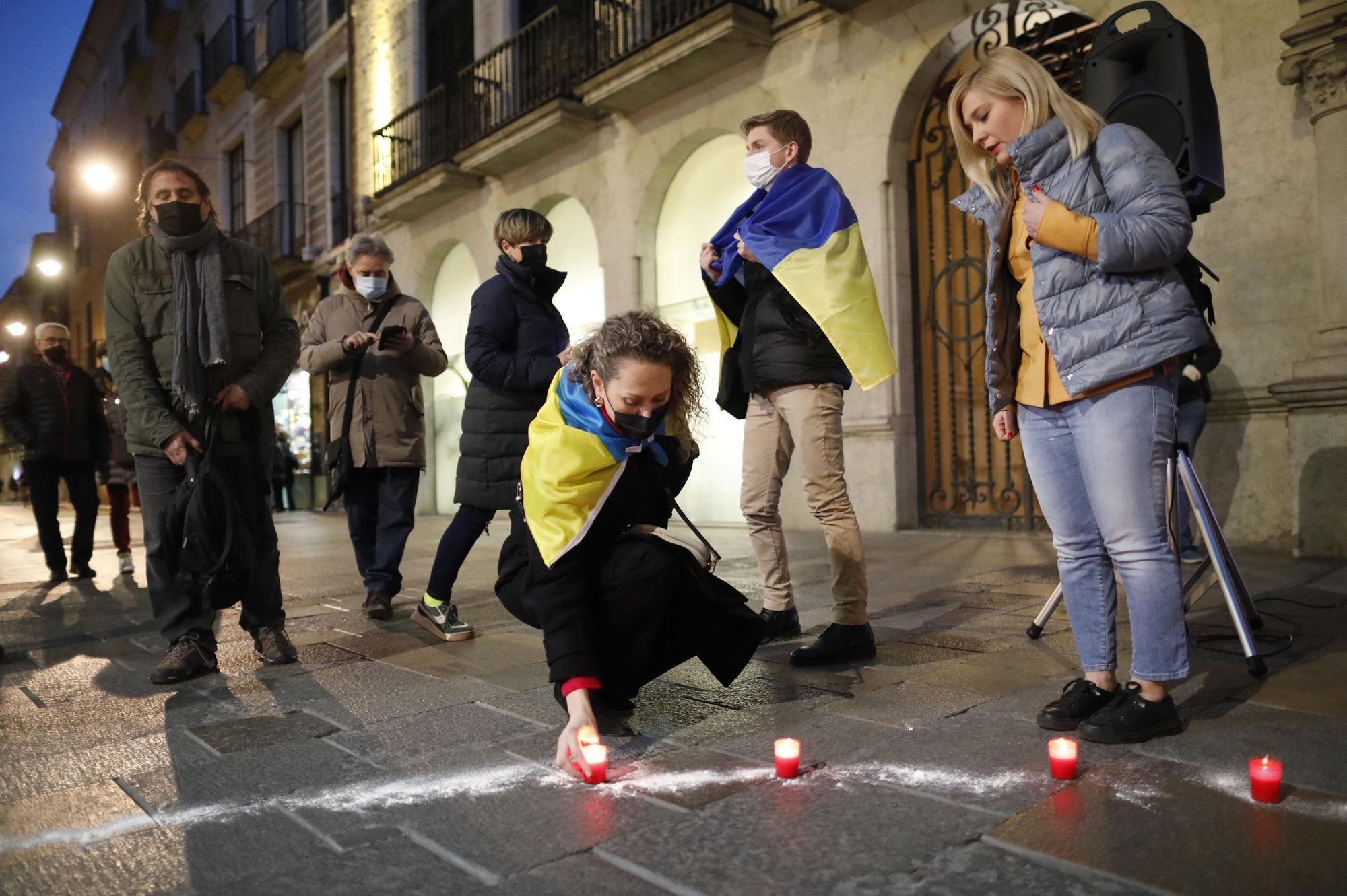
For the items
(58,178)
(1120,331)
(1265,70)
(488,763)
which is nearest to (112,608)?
(488,763)

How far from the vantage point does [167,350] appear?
379 centimetres

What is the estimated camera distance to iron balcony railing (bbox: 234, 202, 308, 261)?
62.5ft

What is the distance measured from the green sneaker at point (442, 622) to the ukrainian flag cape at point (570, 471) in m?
1.74

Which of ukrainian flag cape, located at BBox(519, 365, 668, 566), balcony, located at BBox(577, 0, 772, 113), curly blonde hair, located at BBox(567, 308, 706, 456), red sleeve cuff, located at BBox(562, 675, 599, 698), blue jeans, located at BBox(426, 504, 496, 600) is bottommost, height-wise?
red sleeve cuff, located at BBox(562, 675, 599, 698)

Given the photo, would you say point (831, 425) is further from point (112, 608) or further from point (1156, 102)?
point (112, 608)

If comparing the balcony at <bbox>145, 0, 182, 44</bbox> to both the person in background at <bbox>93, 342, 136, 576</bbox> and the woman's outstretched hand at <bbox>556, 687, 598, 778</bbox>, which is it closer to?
the person in background at <bbox>93, 342, 136, 576</bbox>

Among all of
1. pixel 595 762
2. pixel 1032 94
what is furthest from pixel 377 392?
pixel 1032 94

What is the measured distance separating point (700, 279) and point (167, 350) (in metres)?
7.72

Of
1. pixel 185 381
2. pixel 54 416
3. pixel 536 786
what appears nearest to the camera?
pixel 536 786

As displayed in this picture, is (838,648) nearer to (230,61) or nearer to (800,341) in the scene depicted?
(800,341)

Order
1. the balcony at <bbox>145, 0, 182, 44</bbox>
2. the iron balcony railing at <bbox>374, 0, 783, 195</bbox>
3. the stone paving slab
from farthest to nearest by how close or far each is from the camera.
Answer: the balcony at <bbox>145, 0, 182, 44</bbox> < the iron balcony railing at <bbox>374, 0, 783, 195</bbox> < the stone paving slab

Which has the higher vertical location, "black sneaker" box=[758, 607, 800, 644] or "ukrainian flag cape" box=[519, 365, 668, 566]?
"ukrainian flag cape" box=[519, 365, 668, 566]

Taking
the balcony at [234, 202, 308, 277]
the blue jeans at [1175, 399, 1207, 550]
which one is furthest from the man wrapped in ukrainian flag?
the balcony at [234, 202, 308, 277]

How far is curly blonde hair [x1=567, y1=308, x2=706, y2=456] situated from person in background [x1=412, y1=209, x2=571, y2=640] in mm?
1520
